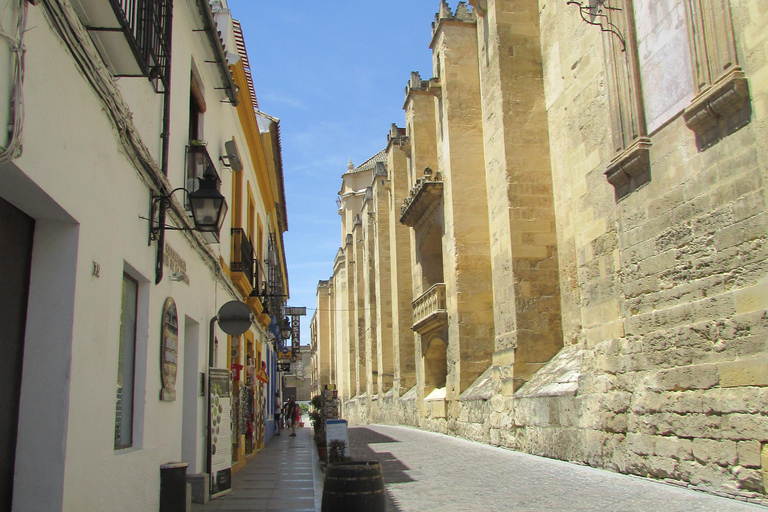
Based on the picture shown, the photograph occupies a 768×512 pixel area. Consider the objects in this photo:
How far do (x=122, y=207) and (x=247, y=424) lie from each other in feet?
28.4

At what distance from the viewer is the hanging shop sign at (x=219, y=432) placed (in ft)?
25.3

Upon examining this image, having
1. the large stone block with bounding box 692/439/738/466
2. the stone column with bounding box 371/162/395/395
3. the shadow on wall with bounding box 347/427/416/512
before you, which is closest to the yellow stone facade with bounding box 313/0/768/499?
the large stone block with bounding box 692/439/738/466

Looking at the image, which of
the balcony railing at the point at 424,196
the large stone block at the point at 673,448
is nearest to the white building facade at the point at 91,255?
the large stone block at the point at 673,448

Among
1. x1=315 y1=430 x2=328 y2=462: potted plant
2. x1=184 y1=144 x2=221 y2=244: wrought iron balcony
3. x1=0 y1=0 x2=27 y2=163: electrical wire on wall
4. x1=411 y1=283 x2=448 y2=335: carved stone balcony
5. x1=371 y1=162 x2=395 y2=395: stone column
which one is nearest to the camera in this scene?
x1=0 y1=0 x2=27 y2=163: electrical wire on wall

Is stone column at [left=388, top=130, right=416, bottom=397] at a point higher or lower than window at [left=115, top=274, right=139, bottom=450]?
higher

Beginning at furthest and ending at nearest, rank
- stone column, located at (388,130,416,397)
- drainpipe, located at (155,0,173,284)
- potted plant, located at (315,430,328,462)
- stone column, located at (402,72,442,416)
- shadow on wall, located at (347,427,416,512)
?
1. stone column, located at (388,130,416,397)
2. stone column, located at (402,72,442,416)
3. potted plant, located at (315,430,328,462)
4. shadow on wall, located at (347,427,416,512)
5. drainpipe, located at (155,0,173,284)

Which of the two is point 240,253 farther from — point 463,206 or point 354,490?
point 354,490

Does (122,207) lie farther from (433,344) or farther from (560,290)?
(433,344)

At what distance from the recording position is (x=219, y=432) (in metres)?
8.02

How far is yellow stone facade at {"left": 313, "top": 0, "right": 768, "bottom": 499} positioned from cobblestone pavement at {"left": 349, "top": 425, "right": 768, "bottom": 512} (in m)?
0.31

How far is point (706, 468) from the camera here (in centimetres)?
644

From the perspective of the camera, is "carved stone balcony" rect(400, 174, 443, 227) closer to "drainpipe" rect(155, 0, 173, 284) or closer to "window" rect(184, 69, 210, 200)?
"window" rect(184, 69, 210, 200)

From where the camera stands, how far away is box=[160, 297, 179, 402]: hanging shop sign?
597 cm

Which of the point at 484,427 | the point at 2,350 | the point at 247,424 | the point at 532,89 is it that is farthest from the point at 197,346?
the point at 532,89
